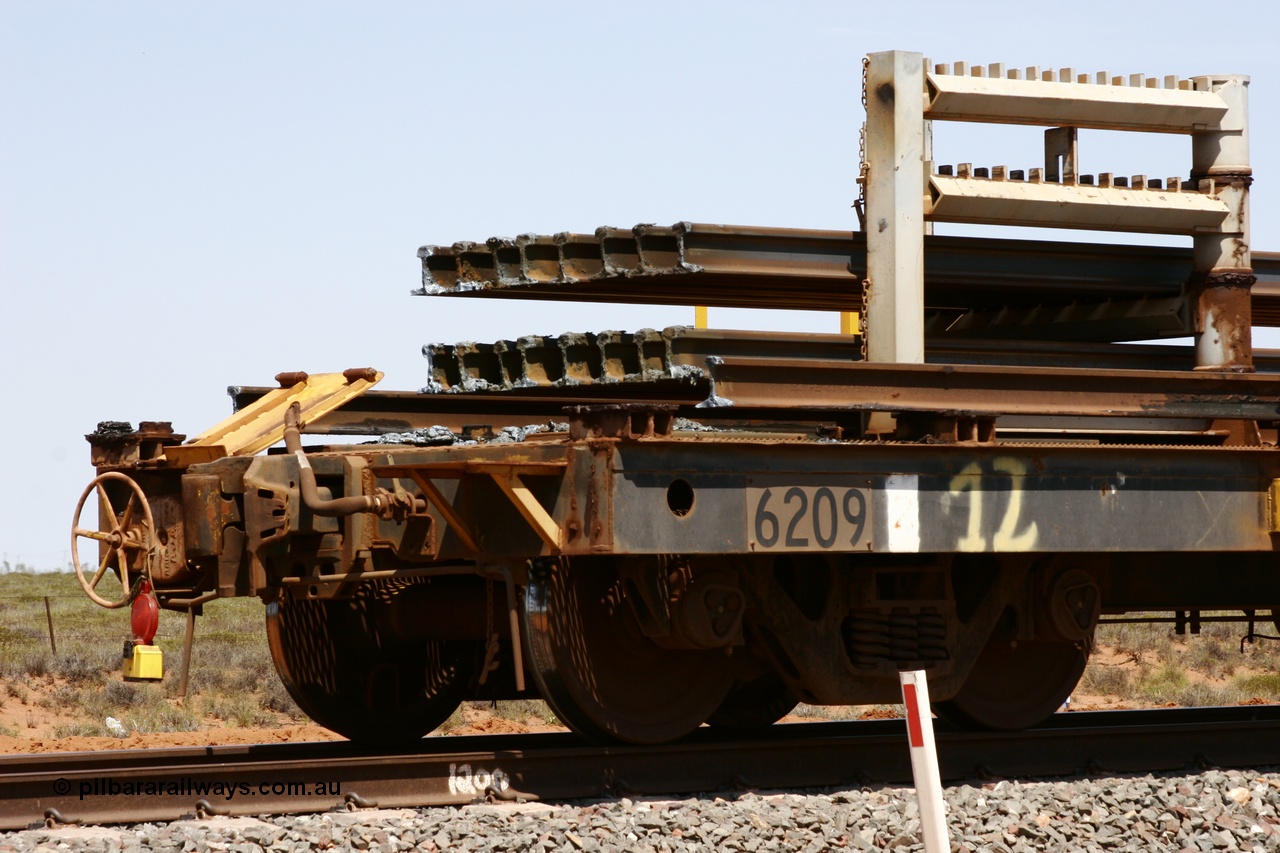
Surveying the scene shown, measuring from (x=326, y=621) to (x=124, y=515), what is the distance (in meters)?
1.56

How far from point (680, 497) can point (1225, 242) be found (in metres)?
4.14

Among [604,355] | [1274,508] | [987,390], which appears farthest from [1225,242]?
[604,355]

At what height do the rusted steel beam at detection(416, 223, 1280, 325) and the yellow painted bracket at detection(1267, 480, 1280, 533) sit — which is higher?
the rusted steel beam at detection(416, 223, 1280, 325)

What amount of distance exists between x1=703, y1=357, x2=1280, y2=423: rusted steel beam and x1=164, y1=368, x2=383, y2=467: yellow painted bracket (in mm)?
2238

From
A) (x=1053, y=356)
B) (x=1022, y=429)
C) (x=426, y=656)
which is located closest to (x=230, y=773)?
(x=426, y=656)

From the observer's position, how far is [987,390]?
952 centimetres

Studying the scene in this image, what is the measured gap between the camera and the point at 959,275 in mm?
10047

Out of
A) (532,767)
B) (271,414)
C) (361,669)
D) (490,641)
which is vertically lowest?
(532,767)

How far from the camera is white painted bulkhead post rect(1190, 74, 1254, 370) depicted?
1061cm

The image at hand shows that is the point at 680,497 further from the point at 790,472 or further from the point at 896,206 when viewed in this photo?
the point at 896,206

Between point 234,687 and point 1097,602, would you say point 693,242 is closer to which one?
point 1097,602

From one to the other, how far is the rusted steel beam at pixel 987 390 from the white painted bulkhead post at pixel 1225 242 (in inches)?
20.7

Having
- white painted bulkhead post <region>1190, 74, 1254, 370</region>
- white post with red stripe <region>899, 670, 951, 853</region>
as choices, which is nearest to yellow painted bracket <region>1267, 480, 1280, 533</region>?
white painted bulkhead post <region>1190, 74, 1254, 370</region>

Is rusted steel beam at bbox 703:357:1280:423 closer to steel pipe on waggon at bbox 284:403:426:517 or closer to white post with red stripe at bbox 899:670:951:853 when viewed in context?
steel pipe on waggon at bbox 284:403:426:517
